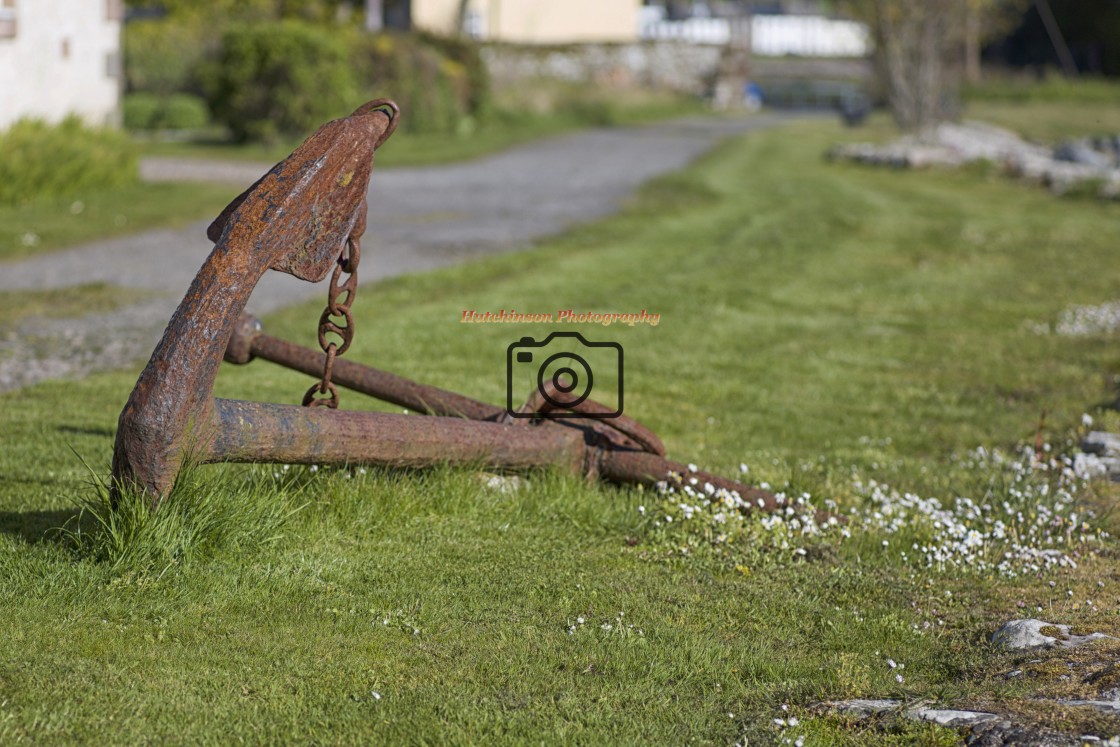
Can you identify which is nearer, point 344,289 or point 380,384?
point 344,289

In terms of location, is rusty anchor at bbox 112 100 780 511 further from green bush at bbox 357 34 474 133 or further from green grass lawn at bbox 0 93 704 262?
green bush at bbox 357 34 474 133

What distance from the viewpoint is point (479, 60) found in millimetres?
27578

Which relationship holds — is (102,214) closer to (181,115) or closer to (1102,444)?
(1102,444)

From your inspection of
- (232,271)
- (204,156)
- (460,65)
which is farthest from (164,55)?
(232,271)

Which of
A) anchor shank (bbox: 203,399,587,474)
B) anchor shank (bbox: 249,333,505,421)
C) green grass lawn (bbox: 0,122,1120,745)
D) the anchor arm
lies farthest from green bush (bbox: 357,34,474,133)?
the anchor arm

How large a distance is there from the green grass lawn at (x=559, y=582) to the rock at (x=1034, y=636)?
9cm

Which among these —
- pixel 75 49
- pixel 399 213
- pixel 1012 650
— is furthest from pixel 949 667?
pixel 75 49

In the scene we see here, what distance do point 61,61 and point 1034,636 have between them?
14.8 m

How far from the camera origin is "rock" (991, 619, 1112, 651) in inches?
142

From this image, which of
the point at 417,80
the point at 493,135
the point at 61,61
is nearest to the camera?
the point at 61,61

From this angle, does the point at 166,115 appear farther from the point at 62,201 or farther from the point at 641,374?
the point at 641,374

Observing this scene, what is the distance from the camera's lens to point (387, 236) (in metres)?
12.3

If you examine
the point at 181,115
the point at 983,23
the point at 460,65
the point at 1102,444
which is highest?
the point at 983,23

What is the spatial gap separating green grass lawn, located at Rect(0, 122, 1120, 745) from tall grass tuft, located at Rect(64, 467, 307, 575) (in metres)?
0.01
